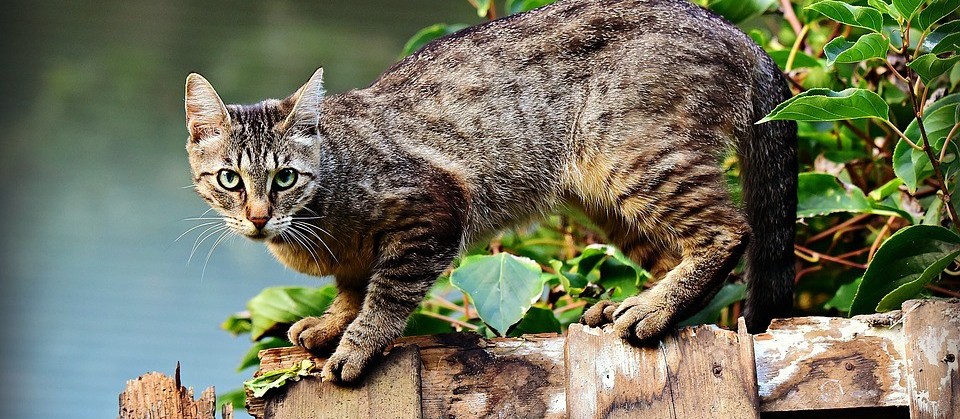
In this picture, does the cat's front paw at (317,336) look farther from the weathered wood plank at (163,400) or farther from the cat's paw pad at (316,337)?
the weathered wood plank at (163,400)

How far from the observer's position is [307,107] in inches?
107

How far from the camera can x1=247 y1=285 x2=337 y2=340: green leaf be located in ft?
10.6

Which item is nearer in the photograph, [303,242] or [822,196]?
[303,242]

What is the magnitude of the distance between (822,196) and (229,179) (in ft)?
6.17

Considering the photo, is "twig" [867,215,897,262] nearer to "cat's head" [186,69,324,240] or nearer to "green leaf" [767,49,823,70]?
"green leaf" [767,49,823,70]

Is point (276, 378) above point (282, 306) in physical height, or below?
below

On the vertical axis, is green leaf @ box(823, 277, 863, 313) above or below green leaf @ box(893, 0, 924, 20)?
below

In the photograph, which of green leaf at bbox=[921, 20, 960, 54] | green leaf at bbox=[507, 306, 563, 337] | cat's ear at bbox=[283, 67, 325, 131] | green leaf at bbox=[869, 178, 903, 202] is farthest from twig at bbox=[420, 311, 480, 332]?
green leaf at bbox=[921, 20, 960, 54]

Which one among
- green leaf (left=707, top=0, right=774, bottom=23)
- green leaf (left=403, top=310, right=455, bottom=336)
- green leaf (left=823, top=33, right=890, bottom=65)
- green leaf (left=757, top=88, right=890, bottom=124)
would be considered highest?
green leaf (left=707, top=0, right=774, bottom=23)

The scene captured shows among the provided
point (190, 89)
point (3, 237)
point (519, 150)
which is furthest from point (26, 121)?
point (519, 150)

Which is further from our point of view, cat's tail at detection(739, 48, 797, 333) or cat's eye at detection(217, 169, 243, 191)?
cat's tail at detection(739, 48, 797, 333)

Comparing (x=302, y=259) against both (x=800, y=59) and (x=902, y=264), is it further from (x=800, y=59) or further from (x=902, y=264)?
(x=800, y=59)

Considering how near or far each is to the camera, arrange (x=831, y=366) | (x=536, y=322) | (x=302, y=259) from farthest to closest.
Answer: (x=536, y=322), (x=302, y=259), (x=831, y=366)

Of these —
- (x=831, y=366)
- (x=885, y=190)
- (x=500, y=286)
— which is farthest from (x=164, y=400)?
(x=885, y=190)
